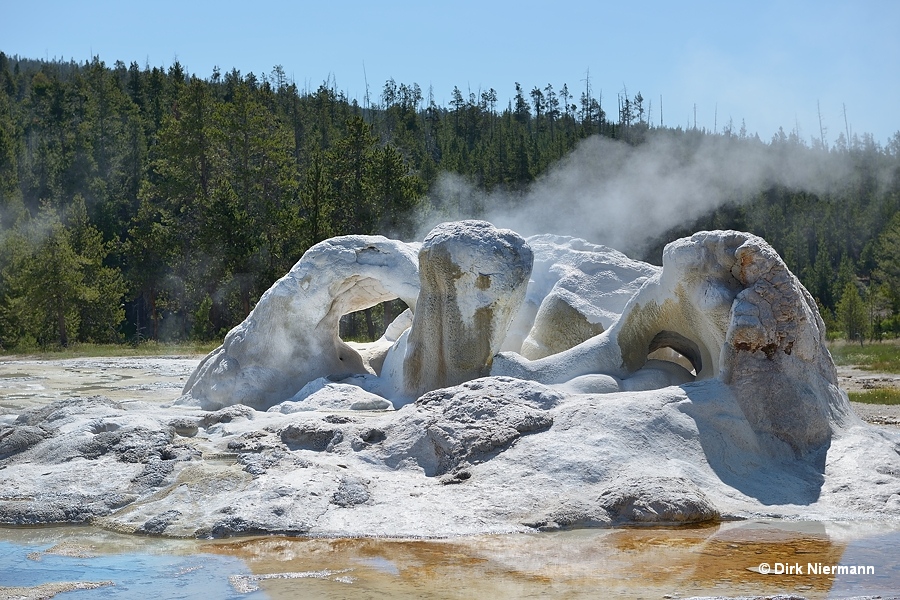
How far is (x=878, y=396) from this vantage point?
13.0 metres

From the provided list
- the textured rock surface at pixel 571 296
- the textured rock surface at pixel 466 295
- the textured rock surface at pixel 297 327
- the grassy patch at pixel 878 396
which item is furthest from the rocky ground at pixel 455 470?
the grassy patch at pixel 878 396

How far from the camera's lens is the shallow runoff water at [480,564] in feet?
15.7

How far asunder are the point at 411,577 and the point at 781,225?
5502cm

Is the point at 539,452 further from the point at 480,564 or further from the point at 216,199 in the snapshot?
the point at 216,199

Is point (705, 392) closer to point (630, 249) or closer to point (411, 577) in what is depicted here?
point (411, 577)

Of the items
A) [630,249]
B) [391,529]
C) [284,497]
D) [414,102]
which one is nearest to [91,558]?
[284,497]

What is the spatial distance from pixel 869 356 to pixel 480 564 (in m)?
19.8

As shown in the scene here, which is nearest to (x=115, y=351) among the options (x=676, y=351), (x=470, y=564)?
(x=676, y=351)

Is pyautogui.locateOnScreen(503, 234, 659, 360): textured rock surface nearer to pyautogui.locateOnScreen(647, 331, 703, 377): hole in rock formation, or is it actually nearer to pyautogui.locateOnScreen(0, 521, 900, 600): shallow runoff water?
pyautogui.locateOnScreen(647, 331, 703, 377): hole in rock formation

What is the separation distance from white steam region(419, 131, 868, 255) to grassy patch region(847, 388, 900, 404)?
343 inches

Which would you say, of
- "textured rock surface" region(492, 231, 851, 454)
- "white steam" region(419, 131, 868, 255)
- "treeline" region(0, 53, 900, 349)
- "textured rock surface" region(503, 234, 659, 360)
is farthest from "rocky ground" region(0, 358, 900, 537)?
"treeline" region(0, 53, 900, 349)

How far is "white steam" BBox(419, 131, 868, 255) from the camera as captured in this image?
1035 inches

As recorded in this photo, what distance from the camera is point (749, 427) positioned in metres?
7.19

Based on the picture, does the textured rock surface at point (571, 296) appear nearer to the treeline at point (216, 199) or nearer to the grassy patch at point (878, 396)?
the grassy patch at point (878, 396)
